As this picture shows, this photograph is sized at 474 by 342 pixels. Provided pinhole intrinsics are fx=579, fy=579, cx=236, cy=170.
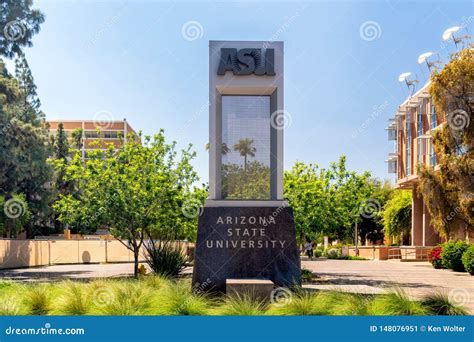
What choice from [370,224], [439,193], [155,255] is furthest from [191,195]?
[370,224]

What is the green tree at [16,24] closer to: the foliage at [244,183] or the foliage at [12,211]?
the foliage at [12,211]

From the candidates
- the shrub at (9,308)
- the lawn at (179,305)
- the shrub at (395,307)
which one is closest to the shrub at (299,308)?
the lawn at (179,305)

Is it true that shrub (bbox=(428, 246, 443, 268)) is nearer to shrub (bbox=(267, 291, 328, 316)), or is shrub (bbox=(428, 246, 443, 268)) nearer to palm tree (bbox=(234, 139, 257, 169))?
palm tree (bbox=(234, 139, 257, 169))

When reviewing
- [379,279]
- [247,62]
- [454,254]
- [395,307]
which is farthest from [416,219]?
[395,307]

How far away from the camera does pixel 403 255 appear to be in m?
45.5

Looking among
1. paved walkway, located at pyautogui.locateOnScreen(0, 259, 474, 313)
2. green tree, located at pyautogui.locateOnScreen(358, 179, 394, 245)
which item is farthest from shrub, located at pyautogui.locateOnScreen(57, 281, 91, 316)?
green tree, located at pyautogui.locateOnScreen(358, 179, 394, 245)

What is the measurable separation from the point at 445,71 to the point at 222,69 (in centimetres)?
1493

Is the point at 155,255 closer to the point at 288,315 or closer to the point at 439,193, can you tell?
the point at 288,315

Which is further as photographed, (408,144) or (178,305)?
(408,144)

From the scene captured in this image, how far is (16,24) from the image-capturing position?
30078mm

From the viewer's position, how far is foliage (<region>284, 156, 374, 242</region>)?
24.6 meters

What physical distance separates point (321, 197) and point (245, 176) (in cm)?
1065

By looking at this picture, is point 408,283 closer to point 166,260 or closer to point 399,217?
point 166,260

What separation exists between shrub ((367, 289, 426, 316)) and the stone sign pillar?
13.6 ft
